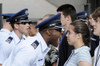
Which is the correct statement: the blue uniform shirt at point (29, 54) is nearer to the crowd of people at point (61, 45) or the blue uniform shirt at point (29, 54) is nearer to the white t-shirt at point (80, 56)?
the crowd of people at point (61, 45)

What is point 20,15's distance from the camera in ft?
15.4

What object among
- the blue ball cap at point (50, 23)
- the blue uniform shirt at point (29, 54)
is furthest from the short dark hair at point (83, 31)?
the blue uniform shirt at point (29, 54)

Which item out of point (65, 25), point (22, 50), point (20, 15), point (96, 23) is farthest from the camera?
point (20, 15)

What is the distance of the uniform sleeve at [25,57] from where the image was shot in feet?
10.2

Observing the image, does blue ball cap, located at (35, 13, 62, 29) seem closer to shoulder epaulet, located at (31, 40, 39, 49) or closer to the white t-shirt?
shoulder epaulet, located at (31, 40, 39, 49)

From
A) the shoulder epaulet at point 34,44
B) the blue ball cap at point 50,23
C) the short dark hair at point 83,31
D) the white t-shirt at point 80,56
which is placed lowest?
the white t-shirt at point 80,56

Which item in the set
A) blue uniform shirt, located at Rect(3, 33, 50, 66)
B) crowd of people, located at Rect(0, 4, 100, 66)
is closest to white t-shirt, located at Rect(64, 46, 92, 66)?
crowd of people, located at Rect(0, 4, 100, 66)

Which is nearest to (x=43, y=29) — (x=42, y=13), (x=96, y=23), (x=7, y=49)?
(x=96, y=23)

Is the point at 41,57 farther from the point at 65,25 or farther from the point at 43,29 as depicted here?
the point at 65,25

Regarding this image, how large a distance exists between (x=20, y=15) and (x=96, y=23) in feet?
5.33

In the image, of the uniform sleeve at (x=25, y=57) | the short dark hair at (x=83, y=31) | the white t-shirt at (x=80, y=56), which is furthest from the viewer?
the short dark hair at (x=83, y=31)

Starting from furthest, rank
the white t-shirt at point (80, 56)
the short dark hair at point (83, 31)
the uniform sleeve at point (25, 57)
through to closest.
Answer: the short dark hair at point (83, 31)
the white t-shirt at point (80, 56)
the uniform sleeve at point (25, 57)

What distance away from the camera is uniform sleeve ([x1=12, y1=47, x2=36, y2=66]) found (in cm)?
312

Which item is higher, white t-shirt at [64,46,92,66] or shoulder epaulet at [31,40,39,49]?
shoulder epaulet at [31,40,39,49]
